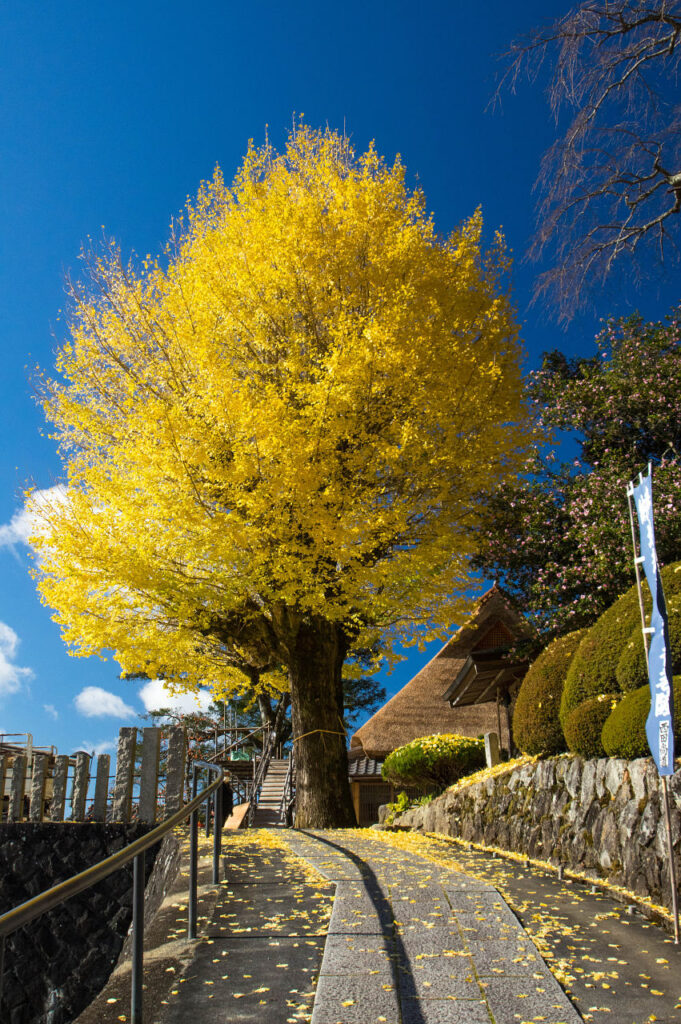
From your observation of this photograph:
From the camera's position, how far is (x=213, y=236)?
35.9ft

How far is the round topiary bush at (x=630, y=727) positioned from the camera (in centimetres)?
580

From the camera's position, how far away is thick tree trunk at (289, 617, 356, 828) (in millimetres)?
10344

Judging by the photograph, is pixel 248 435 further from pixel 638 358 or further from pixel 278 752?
pixel 278 752

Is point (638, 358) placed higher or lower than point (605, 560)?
higher

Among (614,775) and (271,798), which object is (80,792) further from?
(614,775)

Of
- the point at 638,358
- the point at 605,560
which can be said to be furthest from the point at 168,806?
the point at 638,358

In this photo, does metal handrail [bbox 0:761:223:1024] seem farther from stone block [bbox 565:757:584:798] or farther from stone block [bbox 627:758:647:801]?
stone block [bbox 565:757:584:798]

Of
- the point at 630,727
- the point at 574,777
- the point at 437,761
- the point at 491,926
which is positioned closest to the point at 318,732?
the point at 437,761

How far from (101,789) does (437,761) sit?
5610 mm

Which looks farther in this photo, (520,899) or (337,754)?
(337,754)

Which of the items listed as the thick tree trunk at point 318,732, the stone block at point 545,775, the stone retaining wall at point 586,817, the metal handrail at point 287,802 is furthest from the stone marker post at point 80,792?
the stone block at point 545,775

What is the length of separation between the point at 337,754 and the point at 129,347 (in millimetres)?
6927

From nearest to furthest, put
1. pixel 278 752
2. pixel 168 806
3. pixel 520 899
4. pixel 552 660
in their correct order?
1. pixel 520 899
2. pixel 552 660
3. pixel 168 806
4. pixel 278 752

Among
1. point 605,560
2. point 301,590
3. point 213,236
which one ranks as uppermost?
point 213,236
